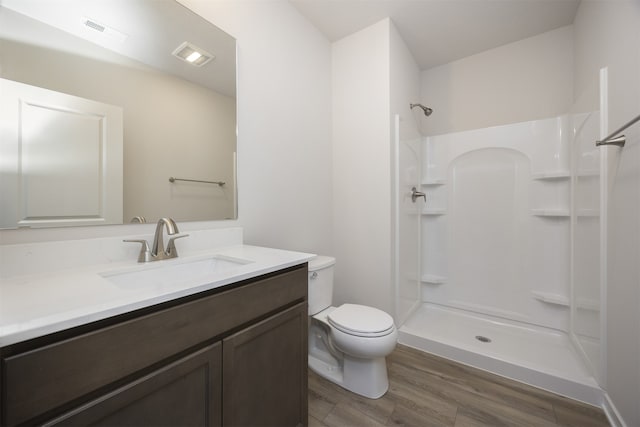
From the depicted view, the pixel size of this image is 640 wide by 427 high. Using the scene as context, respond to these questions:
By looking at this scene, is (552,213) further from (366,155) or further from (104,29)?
(104,29)

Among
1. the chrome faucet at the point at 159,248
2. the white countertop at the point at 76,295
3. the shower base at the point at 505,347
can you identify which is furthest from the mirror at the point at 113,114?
the shower base at the point at 505,347

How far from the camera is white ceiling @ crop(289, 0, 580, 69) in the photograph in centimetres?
182

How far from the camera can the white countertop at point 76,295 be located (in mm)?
489

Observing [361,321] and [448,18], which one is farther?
[448,18]

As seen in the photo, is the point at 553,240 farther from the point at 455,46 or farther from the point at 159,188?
the point at 159,188

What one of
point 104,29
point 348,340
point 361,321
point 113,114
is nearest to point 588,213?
point 361,321

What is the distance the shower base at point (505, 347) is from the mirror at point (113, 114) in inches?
67.6

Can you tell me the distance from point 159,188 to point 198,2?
0.99 metres

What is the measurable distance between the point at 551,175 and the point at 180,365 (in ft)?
8.80

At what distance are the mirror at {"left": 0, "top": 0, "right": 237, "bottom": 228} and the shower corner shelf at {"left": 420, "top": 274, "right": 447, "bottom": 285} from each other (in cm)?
200

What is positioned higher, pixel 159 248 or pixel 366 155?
pixel 366 155

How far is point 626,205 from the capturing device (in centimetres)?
113

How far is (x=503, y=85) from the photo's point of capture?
2.36 m

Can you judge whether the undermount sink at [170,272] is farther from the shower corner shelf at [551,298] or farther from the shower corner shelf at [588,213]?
the shower corner shelf at [551,298]
